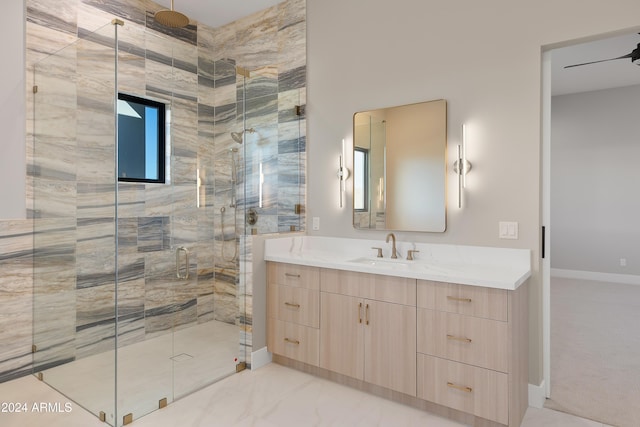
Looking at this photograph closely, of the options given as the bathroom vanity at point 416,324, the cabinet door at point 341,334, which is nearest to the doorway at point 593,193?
the bathroom vanity at point 416,324

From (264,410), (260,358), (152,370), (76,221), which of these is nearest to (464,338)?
(264,410)

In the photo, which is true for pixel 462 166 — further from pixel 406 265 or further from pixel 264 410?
pixel 264 410

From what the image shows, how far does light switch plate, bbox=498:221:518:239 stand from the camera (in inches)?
96.3

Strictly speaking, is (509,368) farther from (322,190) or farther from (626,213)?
(626,213)

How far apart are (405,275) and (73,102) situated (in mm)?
2373

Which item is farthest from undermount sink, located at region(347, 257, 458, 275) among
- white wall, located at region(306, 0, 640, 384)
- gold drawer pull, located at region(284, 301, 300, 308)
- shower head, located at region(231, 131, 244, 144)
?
shower head, located at region(231, 131, 244, 144)

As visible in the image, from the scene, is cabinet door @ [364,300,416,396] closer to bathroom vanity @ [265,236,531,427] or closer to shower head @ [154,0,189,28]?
bathroom vanity @ [265,236,531,427]

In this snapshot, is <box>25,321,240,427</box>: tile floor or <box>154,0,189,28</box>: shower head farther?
<box>154,0,189,28</box>: shower head

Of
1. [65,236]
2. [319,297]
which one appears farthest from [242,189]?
[65,236]

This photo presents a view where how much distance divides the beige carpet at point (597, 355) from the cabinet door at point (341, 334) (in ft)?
4.01

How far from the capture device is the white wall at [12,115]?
8.70 feet

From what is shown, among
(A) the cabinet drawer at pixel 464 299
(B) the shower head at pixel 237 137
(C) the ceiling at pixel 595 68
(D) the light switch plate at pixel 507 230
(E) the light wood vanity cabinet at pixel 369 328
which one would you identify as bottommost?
(E) the light wood vanity cabinet at pixel 369 328

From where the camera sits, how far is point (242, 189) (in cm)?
300

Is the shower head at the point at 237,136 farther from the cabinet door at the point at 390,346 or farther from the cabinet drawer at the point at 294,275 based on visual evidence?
the cabinet door at the point at 390,346
